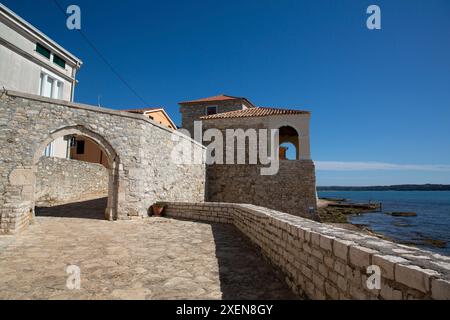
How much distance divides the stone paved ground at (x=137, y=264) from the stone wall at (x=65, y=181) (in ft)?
21.3

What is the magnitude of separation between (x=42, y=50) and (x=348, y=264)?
2124 centimetres

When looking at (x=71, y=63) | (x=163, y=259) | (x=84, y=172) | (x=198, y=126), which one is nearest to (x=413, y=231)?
(x=198, y=126)

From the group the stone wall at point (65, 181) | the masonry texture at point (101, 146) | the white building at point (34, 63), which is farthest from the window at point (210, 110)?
the masonry texture at point (101, 146)

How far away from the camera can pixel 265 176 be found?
17.0 m

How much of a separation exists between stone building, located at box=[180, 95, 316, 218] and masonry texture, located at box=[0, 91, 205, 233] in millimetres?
4356

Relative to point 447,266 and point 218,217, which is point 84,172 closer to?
point 218,217

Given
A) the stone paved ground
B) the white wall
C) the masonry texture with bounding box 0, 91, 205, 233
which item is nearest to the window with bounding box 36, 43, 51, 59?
the white wall

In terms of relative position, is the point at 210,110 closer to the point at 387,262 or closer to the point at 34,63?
the point at 34,63

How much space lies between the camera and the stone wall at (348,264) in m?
1.67

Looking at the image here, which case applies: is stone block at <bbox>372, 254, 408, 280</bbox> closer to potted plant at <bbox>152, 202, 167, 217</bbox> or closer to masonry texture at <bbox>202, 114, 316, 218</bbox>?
potted plant at <bbox>152, 202, 167, 217</bbox>

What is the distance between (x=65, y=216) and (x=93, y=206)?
2.70 meters

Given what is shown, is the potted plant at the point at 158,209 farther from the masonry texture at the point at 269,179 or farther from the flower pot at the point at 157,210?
the masonry texture at the point at 269,179

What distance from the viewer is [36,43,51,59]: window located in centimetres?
1645

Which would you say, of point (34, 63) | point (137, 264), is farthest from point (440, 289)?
point (34, 63)
